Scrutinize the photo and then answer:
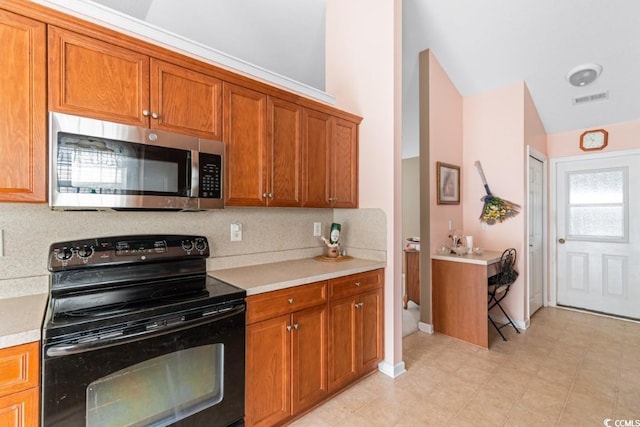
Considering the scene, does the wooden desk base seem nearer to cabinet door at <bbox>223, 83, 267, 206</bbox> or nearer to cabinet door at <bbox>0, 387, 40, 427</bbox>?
cabinet door at <bbox>223, 83, 267, 206</bbox>

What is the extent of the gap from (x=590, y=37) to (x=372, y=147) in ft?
8.09

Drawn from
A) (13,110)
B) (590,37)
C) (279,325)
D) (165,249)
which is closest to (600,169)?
(590,37)

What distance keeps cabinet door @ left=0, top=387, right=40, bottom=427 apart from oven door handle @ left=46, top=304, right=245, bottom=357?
15 cm

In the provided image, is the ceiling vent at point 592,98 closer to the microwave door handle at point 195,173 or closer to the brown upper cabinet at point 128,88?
the brown upper cabinet at point 128,88

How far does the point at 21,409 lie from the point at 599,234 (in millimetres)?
5398

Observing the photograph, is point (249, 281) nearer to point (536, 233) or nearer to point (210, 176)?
point (210, 176)

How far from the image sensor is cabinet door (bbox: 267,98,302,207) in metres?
2.04

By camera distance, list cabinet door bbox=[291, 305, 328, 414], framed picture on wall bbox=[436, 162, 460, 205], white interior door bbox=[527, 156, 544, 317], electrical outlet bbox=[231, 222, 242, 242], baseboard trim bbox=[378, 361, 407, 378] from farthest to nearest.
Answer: white interior door bbox=[527, 156, 544, 317], framed picture on wall bbox=[436, 162, 460, 205], baseboard trim bbox=[378, 361, 407, 378], electrical outlet bbox=[231, 222, 242, 242], cabinet door bbox=[291, 305, 328, 414]

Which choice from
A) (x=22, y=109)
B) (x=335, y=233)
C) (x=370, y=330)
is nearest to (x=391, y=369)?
(x=370, y=330)

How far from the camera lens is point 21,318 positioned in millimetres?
1162

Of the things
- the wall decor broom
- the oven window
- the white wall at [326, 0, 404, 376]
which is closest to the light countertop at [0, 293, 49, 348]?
the oven window

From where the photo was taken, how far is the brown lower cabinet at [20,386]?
1.02 metres

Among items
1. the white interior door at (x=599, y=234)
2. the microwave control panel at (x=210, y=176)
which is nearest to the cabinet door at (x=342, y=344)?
the microwave control panel at (x=210, y=176)

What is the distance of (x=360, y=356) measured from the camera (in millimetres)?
2250
